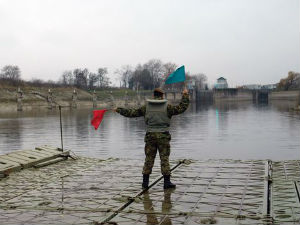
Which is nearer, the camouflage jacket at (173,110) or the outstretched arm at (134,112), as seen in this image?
the camouflage jacket at (173,110)

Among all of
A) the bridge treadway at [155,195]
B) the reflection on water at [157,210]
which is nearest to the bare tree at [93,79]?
the bridge treadway at [155,195]

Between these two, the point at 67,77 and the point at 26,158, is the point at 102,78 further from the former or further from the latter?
the point at 26,158

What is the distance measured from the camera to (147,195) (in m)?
8.31

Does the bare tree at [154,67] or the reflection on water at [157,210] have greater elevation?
the bare tree at [154,67]

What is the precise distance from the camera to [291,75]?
154 meters

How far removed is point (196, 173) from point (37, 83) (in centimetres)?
11284

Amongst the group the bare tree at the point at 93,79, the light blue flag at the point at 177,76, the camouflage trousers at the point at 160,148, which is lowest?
the camouflage trousers at the point at 160,148

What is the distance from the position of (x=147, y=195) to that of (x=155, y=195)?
0.56 ft

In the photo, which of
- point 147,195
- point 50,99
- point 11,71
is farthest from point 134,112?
point 11,71

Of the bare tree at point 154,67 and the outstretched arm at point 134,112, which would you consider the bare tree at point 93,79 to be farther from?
the outstretched arm at point 134,112

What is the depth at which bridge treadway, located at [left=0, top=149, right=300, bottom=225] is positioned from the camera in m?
6.78

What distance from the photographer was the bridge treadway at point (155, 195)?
678 centimetres

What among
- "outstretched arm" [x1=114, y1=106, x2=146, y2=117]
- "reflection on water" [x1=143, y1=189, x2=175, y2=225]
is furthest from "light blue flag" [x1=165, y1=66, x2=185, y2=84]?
"reflection on water" [x1=143, y1=189, x2=175, y2=225]

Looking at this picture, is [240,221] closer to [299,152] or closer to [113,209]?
[113,209]
